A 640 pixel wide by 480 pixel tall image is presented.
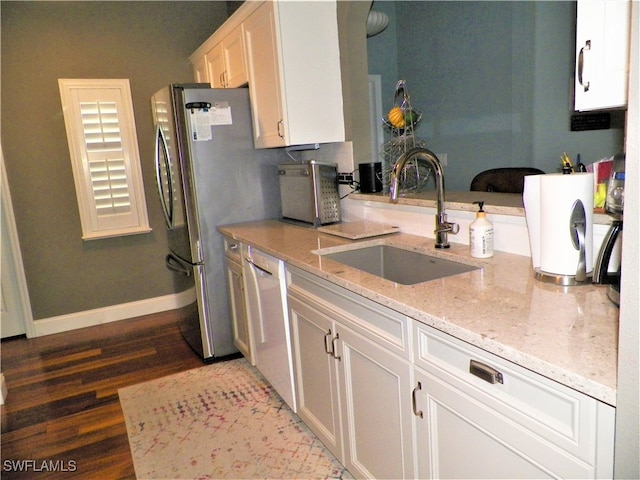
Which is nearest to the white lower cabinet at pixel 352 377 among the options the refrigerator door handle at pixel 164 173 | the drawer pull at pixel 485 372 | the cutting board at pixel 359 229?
the drawer pull at pixel 485 372

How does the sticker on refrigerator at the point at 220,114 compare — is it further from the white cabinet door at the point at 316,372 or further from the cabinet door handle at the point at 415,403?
the cabinet door handle at the point at 415,403

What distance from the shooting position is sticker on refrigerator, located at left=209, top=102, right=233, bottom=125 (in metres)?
2.88

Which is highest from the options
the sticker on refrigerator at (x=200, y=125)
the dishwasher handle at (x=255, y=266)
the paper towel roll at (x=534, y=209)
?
the sticker on refrigerator at (x=200, y=125)


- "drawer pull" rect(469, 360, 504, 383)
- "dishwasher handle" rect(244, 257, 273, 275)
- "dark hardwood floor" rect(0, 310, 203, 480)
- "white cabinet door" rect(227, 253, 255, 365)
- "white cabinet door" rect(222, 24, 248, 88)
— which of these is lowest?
"dark hardwood floor" rect(0, 310, 203, 480)

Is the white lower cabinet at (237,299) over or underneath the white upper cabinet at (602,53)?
underneath

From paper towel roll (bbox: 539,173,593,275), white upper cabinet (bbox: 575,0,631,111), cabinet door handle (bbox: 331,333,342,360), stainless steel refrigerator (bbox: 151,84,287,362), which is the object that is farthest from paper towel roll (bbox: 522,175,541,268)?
stainless steel refrigerator (bbox: 151,84,287,362)

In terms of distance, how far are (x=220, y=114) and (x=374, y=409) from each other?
6.73 ft

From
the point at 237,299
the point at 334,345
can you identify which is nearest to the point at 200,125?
the point at 237,299

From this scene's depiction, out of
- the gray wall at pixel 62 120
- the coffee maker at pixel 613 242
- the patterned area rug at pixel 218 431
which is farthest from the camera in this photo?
the gray wall at pixel 62 120

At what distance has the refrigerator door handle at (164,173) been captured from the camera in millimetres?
3076

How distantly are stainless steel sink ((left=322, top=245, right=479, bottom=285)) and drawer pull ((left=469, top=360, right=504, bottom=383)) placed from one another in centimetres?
73

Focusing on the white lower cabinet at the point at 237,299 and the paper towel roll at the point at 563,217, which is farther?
the white lower cabinet at the point at 237,299

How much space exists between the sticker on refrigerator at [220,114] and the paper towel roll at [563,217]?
2063 mm

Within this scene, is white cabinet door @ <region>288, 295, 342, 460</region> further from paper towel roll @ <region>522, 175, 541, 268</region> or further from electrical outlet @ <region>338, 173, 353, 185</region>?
electrical outlet @ <region>338, 173, 353, 185</region>
